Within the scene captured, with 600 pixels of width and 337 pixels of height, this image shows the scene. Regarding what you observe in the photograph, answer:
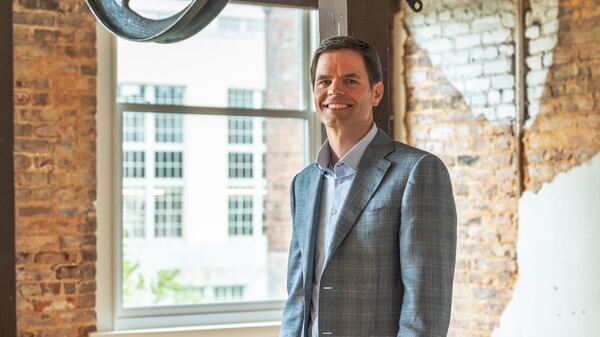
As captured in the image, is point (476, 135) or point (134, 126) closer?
point (476, 135)

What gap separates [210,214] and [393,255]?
3222 mm

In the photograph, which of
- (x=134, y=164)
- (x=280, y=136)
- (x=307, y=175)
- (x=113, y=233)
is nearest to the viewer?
(x=307, y=175)

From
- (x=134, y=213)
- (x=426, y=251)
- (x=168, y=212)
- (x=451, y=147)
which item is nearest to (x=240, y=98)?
(x=168, y=212)

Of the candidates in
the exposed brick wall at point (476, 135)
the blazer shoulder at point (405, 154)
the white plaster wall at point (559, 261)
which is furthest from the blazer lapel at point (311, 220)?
the exposed brick wall at point (476, 135)

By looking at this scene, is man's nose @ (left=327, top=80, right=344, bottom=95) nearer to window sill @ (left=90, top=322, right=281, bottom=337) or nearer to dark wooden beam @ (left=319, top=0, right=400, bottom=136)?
dark wooden beam @ (left=319, top=0, right=400, bottom=136)

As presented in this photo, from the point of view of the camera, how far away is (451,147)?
523 cm

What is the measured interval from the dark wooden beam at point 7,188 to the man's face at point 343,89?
2.85m

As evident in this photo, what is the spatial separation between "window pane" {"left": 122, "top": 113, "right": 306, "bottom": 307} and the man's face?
3041 mm

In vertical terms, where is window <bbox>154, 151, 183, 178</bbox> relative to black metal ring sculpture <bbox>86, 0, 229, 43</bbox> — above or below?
below

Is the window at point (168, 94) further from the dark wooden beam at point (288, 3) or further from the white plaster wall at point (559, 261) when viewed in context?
the white plaster wall at point (559, 261)

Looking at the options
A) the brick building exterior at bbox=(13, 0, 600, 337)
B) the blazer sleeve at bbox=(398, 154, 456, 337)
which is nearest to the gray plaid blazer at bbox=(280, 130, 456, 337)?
the blazer sleeve at bbox=(398, 154, 456, 337)

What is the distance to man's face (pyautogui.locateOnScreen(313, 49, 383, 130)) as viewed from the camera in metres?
2.40

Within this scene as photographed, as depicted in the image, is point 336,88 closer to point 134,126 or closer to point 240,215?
point 134,126

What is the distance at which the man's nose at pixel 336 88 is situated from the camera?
2393 mm
